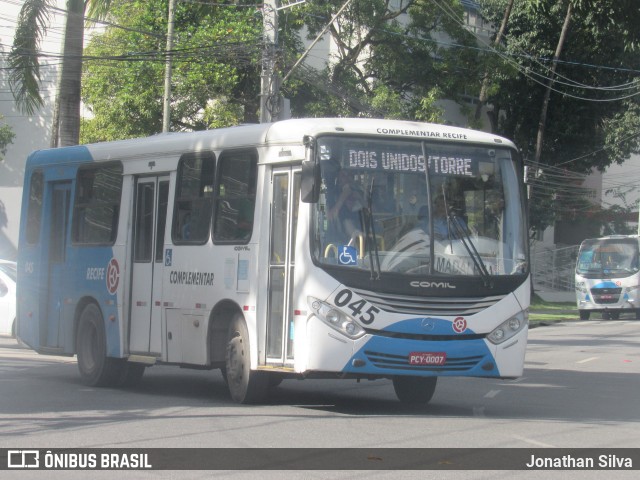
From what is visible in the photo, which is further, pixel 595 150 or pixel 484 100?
pixel 595 150

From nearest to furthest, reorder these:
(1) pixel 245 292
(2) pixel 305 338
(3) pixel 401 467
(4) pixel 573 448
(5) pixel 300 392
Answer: (3) pixel 401 467 < (4) pixel 573 448 < (2) pixel 305 338 < (1) pixel 245 292 < (5) pixel 300 392

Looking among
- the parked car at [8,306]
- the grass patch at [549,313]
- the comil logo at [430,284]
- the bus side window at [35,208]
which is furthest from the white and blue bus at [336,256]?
the grass patch at [549,313]

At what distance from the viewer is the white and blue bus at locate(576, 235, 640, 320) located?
3744 cm

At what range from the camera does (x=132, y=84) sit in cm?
3344

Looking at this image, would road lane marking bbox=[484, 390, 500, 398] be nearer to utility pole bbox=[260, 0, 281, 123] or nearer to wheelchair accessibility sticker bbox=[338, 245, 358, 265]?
wheelchair accessibility sticker bbox=[338, 245, 358, 265]

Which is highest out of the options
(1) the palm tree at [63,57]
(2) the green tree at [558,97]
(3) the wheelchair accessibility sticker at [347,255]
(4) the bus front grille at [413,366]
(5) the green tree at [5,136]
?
(2) the green tree at [558,97]

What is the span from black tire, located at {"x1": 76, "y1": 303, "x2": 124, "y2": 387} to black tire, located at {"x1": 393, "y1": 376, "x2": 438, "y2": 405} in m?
4.03

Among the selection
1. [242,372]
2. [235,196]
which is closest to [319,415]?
[242,372]

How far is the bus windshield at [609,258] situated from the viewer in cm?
3753

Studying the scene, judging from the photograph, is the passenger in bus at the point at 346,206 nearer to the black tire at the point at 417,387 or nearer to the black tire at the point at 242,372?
the black tire at the point at 242,372

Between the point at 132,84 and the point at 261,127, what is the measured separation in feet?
72.7

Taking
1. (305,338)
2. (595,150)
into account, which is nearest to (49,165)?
(305,338)

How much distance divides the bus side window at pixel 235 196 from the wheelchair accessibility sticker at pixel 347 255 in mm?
1369

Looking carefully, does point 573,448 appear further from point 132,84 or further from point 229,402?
point 132,84
